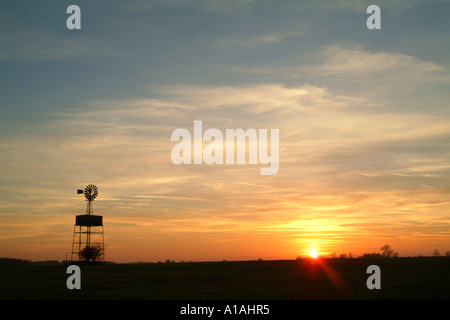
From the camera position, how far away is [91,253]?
5276 inches

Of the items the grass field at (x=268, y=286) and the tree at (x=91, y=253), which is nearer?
the grass field at (x=268, y=286)

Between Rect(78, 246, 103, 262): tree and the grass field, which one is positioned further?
Rect(78, 246, 103, 262): tree

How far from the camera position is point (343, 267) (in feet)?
215

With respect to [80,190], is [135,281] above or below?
below

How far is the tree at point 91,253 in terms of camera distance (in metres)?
128

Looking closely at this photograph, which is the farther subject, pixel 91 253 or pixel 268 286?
pixel 91 253

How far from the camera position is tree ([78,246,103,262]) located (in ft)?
421
